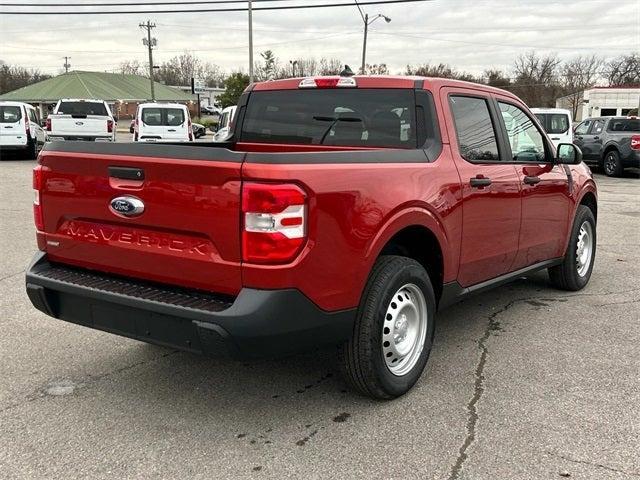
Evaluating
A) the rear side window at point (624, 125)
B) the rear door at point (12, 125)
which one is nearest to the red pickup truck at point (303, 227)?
the rear side window at point (624, 125)

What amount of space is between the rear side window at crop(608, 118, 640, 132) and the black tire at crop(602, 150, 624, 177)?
70 cm

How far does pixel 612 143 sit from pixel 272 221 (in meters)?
18.4

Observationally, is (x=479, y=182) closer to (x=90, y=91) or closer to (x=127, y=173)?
(x=127, y=173)

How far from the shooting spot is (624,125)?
18.8 m

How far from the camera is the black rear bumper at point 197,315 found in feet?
9.25

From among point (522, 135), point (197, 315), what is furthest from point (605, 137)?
point (197, 315)

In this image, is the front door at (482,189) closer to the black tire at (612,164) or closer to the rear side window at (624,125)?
the black tire at (612,164)

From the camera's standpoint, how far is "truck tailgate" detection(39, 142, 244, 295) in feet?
9.36

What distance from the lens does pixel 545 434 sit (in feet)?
10.5

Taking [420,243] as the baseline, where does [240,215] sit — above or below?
above

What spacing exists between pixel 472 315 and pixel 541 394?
5.25 feet

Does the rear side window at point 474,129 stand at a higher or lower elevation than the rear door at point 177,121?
higher

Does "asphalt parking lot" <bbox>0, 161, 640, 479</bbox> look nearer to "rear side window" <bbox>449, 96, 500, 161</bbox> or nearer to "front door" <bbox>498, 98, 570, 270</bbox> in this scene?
"front door" <bbox>498, 98, 570, 270</bbox>

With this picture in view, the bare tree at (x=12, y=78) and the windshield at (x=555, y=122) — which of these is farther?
the bare tree at (x=12, y=78)
